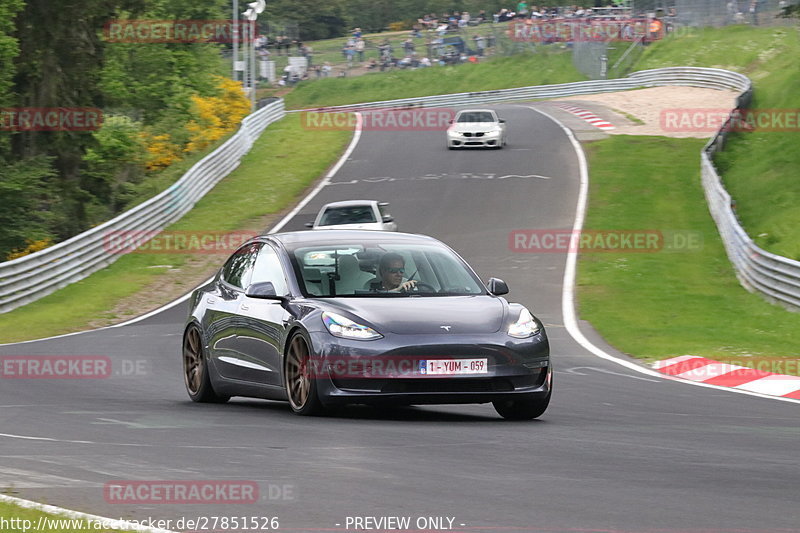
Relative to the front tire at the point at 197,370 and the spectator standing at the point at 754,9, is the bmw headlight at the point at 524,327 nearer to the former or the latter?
the front tire at the point at 197,370

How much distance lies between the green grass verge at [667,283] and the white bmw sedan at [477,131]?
4.07 meters

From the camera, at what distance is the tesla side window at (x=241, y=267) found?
38.6 ft

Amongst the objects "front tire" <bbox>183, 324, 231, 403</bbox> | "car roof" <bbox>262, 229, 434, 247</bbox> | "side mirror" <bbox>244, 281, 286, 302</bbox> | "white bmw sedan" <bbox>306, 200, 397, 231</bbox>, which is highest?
"car roof" <bbox>262, 229, 434, 247</bbox>

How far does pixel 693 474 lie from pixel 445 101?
63.5m

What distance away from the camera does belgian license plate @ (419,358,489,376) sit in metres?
9.89

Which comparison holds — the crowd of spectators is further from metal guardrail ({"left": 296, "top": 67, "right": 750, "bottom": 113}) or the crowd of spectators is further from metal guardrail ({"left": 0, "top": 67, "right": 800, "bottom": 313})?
metal guardrail ({"left": 0, "top": 67, "right": 800, "bottom": 313})

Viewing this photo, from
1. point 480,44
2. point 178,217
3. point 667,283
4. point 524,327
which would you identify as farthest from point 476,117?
point 524,327

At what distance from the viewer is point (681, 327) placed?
2097 centimetres

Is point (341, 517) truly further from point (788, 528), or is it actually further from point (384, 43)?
point (384, 43)

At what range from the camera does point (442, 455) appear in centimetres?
814

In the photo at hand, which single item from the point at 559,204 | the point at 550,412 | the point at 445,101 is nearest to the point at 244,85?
the point at 445,101

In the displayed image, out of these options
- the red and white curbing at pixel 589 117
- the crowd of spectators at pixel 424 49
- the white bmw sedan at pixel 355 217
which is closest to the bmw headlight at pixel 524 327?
the white bmw sedan at pixel 355 217

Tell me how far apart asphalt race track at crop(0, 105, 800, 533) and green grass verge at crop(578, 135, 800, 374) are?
137 inches

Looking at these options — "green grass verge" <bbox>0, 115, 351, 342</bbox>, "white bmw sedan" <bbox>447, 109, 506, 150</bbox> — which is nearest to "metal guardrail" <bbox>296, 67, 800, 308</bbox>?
"white bmw sedan" <bbox>447, 109, 506, 150</bbox>
